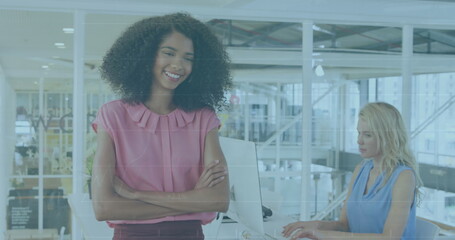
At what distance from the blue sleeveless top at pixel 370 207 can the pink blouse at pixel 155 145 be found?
56cm

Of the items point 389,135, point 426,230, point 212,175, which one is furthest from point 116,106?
point 426,230

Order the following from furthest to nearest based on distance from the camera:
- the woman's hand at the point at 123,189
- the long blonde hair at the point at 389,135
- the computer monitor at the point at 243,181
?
the long blonde hair at the point at 389,135
the computer monitor at the point at 243,181
the woman's hand at the point at 123,189

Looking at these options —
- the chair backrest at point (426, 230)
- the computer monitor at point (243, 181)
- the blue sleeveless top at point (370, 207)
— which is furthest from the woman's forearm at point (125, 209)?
the chair backrest at point (426, 230)

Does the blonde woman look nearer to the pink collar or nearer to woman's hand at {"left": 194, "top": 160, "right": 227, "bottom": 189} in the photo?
woman's hand at {"left": 194, "top": 160, "right": 227, "bottom": 189}

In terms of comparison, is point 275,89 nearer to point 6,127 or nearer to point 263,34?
point 263,34

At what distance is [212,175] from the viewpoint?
1846 mm

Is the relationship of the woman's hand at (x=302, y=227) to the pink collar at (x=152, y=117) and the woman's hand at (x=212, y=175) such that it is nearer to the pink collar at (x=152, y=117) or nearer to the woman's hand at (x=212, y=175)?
the woman's hand at (x=212, y=175)

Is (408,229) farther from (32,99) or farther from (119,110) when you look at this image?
(32,99)

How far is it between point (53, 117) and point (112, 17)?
0.34m

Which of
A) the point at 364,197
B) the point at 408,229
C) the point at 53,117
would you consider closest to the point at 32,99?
the point at 53,117

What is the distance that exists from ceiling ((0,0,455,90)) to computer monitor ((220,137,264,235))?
0.70ft

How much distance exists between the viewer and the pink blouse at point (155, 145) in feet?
5.86

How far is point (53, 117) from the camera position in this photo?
186 centimetres

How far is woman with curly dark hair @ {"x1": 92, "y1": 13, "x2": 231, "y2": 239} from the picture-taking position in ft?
5.84
